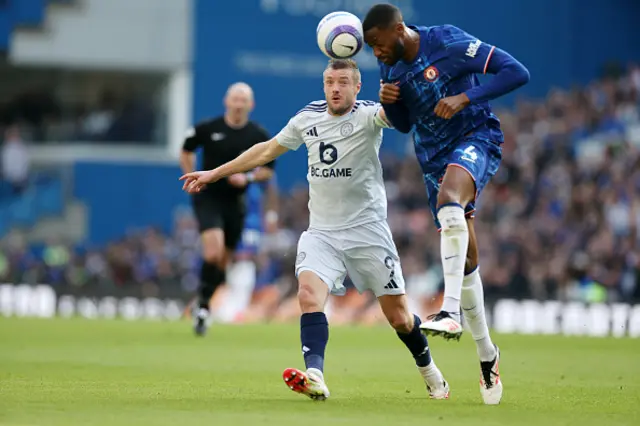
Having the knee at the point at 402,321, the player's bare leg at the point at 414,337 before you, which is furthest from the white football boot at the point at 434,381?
the knee at the point at 402,321

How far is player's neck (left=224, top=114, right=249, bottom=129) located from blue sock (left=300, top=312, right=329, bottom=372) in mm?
7739

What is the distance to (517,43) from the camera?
34.5 metres

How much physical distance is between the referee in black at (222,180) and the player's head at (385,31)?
7088 millimetres

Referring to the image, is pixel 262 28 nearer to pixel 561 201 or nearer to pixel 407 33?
pixel 561 201

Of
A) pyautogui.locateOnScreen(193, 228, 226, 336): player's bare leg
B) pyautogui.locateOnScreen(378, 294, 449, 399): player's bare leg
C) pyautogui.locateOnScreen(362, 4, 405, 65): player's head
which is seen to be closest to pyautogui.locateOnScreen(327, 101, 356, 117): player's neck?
pyautogui.locateOnScreen(362, 4, 405, 65): player's head

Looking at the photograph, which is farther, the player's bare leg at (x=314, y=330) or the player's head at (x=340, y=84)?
the player's head at (x=340, y=84)

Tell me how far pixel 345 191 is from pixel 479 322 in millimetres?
1231

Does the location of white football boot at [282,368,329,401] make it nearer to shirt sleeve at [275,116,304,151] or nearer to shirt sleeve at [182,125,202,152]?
shirt sleeve at [275,116,304,151]

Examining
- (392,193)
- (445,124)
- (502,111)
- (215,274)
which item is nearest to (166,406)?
(445,124)

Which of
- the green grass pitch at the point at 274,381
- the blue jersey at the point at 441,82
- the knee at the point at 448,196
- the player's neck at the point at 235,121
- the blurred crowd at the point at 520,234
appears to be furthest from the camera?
the blurred crowd at the point at 520,234

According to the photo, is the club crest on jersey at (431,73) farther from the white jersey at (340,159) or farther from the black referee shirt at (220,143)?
the black referee shirt at (220,143)

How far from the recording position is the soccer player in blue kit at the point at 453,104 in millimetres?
7949

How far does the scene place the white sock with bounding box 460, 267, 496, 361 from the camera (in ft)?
27.0

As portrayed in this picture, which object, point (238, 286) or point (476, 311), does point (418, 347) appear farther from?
point (238, 286)
